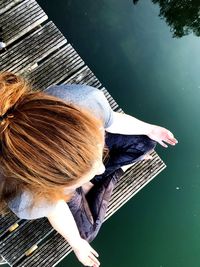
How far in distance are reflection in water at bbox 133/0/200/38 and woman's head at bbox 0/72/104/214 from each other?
2.50m

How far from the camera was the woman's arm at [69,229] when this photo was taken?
1.99 meters

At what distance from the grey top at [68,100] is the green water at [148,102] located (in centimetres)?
159

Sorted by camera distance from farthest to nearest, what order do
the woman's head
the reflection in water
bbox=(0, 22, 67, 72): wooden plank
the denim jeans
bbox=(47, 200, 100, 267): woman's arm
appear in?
the reflection in water, bbox=(0, 22, 67, 72): wooden plank, the denim jeans, bbox=(47, 200, 100, 267): woman's arm, the woman's head

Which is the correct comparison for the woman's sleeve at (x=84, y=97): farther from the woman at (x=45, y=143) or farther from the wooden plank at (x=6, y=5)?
the wooden plank at (x=6, y=5)

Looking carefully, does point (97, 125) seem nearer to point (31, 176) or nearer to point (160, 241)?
point (31, 176)

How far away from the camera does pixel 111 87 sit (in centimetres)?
349

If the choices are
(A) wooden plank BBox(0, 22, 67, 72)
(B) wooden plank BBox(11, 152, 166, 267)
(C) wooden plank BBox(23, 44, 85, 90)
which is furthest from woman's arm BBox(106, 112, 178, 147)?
(A) wooden plank BBox(0, 22, 67, 72)

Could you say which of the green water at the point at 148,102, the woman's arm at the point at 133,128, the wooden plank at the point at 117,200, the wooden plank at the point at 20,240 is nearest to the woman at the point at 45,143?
the woman's arm at the point at 133,128

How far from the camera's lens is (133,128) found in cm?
221

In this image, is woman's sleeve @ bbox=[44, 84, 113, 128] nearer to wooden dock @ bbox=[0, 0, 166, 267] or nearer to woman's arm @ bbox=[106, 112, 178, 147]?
woman's arm @ bbox=[106, 112, 178, 147]

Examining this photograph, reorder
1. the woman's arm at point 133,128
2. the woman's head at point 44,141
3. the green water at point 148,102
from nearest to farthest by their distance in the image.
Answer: the woman's head at point 44,141
the woman's arm at point 133,128
the green water at point 148,102

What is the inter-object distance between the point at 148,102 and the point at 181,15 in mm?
881

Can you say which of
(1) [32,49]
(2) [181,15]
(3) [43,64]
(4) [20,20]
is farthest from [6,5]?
(2) [181,15]

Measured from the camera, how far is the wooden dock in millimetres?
2566
